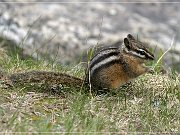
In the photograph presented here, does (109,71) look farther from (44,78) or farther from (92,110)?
(92,110)

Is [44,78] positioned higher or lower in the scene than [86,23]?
higher

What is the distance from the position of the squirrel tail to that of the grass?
0.22ft

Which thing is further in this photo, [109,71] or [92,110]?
[109,71]

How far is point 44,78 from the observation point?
5.74 m

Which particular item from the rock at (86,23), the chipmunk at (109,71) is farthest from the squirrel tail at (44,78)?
the rock at (86,23)

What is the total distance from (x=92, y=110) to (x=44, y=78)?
711mm

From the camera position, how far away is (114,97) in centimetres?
569

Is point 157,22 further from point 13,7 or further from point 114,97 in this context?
point 114,97

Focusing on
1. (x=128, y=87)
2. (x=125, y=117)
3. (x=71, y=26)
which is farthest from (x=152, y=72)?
(x=71, y=26)

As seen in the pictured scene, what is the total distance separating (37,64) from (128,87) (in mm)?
1071

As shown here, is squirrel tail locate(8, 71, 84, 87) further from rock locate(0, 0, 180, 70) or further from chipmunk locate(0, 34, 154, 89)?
rock locate(0, 0, 180, 70)

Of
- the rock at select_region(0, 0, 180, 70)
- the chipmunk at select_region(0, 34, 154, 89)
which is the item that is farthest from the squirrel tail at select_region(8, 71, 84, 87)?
the rock at select_region(0, 0, 180, 70)

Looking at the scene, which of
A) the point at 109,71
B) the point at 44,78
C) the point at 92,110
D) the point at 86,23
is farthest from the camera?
the point at 86,23

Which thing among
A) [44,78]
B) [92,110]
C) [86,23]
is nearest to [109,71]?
[44,78]
